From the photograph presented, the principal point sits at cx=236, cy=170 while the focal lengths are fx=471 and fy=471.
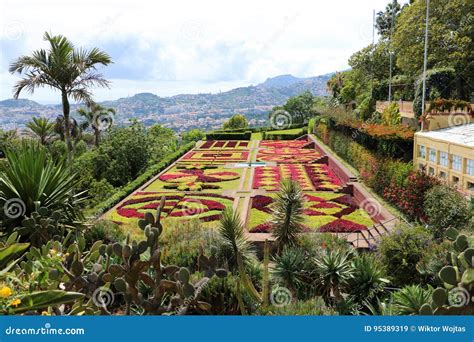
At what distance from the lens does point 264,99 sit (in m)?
154

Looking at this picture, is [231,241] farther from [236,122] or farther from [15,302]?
[236,122]

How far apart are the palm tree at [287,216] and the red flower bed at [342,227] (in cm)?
302

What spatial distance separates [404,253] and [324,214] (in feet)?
21.8

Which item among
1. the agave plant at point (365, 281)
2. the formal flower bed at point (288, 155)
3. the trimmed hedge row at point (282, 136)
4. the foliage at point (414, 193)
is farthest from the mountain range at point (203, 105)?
the agave plant at point (365, 281)

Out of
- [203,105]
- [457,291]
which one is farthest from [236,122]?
[203,105]

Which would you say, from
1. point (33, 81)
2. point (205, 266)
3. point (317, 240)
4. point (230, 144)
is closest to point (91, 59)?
point (33, 81)

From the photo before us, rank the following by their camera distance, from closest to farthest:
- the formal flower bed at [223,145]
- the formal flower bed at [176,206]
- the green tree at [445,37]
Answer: the formal flower bed at [176,206], the green tree at [445,37], the formal flower bed at [223,145]

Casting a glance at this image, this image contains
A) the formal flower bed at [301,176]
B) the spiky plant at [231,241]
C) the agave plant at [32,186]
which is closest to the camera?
the agave plant at [32,186]

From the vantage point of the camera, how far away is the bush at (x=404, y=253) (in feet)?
27.7

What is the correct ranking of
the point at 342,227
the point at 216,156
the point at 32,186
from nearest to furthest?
the point at 32,186 → the point at 342,227 → the point at 216,156

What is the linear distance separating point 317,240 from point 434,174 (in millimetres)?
6155

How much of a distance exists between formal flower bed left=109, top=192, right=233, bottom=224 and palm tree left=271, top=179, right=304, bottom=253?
4.72 m

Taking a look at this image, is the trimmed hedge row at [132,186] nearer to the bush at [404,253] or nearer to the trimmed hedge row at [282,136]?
the bush at [404,253]

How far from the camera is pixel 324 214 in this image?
49.9ft
